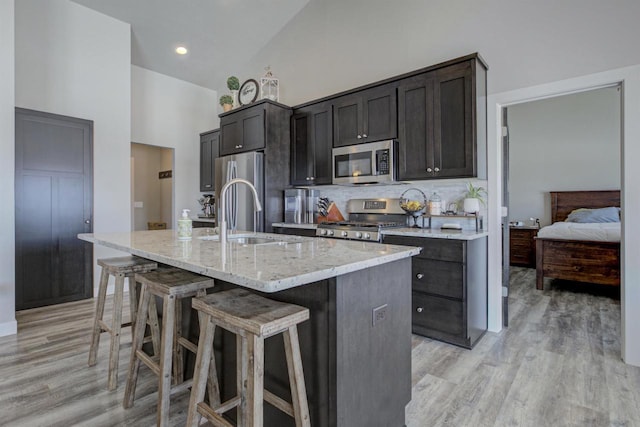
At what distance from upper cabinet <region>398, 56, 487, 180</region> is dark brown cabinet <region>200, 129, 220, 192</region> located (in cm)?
322

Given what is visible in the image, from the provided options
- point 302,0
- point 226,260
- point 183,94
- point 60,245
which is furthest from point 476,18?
point 60,245

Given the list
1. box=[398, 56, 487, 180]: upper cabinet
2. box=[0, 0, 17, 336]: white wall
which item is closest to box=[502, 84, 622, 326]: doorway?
box=[398, 56, 487, 180]: upper cabinet

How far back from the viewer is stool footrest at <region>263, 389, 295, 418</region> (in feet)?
4.18

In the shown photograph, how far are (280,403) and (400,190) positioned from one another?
108 inches

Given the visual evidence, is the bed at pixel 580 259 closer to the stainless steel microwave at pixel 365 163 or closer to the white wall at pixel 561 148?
the white wall at pixel 561 148

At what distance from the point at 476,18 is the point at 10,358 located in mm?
4686

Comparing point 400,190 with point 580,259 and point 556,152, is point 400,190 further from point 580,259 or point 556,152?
point 556,152

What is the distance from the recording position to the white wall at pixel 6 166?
9.10 feet

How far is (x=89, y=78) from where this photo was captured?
157 inches

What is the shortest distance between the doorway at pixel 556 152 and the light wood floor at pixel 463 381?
332cm

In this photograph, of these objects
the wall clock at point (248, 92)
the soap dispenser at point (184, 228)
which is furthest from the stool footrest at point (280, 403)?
the wall clock at point (248, 92)

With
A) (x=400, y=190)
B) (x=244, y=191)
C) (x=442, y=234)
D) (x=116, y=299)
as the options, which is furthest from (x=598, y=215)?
(x=116, y=299)

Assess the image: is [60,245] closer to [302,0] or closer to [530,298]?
[302,0]

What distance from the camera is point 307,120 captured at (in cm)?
406
